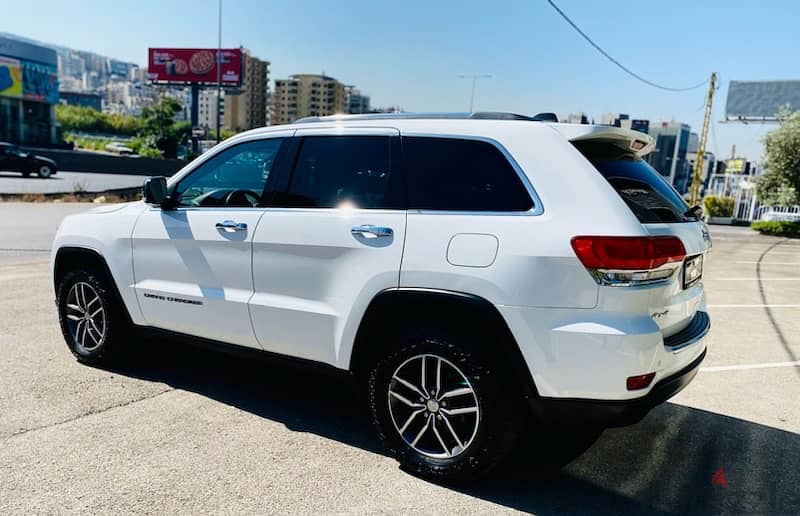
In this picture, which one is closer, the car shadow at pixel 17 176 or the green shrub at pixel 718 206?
the car shadow at pixel 17 176

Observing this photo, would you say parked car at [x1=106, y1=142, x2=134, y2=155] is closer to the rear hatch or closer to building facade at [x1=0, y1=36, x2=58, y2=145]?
building facade at [x1=0, y1=36, x2=58, y2=145]

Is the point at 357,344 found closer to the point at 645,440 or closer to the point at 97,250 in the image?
the point at 645,440

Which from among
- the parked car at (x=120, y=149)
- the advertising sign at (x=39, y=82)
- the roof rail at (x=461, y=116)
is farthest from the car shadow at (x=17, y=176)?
the roof rail at (x=461, y=116)

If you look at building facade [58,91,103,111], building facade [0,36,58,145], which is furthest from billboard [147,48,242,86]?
building facade [58,91,103,111]

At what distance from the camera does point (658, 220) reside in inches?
116

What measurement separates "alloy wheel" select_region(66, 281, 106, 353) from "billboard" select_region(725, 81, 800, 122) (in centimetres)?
6106

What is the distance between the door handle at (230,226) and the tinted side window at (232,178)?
0.15 metres

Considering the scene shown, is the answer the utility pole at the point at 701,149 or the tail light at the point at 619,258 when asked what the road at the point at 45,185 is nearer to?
the tail light at the point at 619,258

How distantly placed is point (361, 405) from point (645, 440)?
6.14 ft

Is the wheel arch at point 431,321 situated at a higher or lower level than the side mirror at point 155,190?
lower

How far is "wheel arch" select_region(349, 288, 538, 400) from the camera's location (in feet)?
9.36

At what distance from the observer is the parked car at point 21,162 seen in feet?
96.9

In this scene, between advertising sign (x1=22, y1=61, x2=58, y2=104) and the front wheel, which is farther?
advertising sign (x1=22, y1=61, x2=58, y2=104)

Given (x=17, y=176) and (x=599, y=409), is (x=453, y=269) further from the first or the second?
(x=17, y=176)
